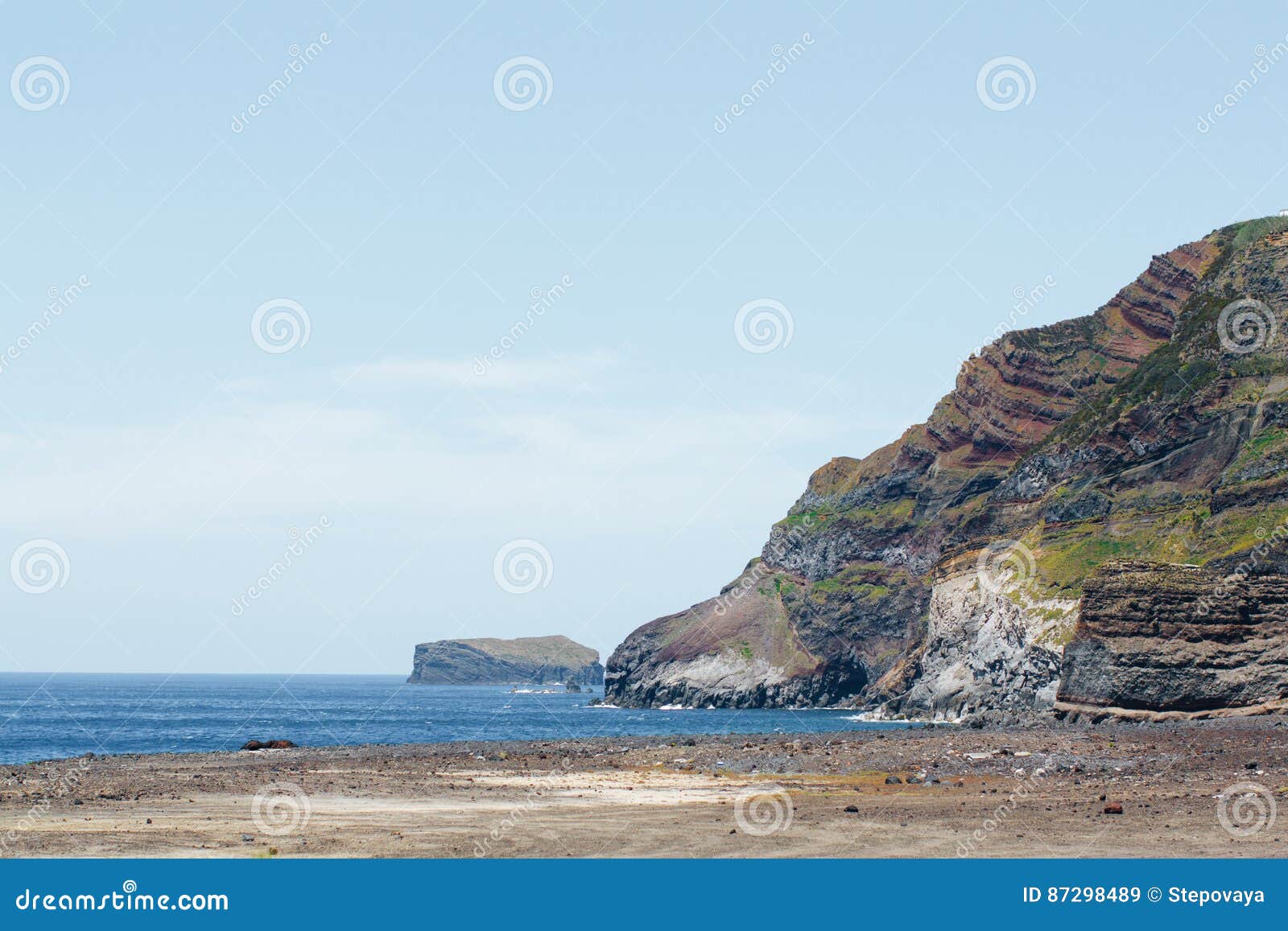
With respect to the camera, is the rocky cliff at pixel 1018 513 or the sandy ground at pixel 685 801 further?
the rocky cliff at pixel 1018 513

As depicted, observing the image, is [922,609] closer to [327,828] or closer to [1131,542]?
[1131,542]

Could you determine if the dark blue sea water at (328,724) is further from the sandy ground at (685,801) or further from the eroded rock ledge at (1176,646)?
the sandy ground at (685,801)

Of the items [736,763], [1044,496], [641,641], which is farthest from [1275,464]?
[641,641]

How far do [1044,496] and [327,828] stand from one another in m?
110

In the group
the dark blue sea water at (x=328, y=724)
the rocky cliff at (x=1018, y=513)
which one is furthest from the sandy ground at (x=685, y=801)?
the dark blue sea water at (x=328, y=724)

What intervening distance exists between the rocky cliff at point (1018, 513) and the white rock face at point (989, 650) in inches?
8.4

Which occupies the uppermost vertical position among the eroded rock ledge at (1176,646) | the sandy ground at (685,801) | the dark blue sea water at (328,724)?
the eroded rock ledge at (1176,646)

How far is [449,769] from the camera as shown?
44.4m

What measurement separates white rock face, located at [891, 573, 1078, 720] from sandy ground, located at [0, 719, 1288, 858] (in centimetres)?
3924

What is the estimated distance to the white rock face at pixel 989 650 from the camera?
3642 inches

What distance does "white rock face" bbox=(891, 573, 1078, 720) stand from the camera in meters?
92.5

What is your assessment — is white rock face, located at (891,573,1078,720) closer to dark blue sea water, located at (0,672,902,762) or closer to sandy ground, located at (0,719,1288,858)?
dark blue sea water, located at (0,672,902,762)

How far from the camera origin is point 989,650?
101438mm

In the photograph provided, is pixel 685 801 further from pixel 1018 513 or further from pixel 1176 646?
pixel 1018 513
